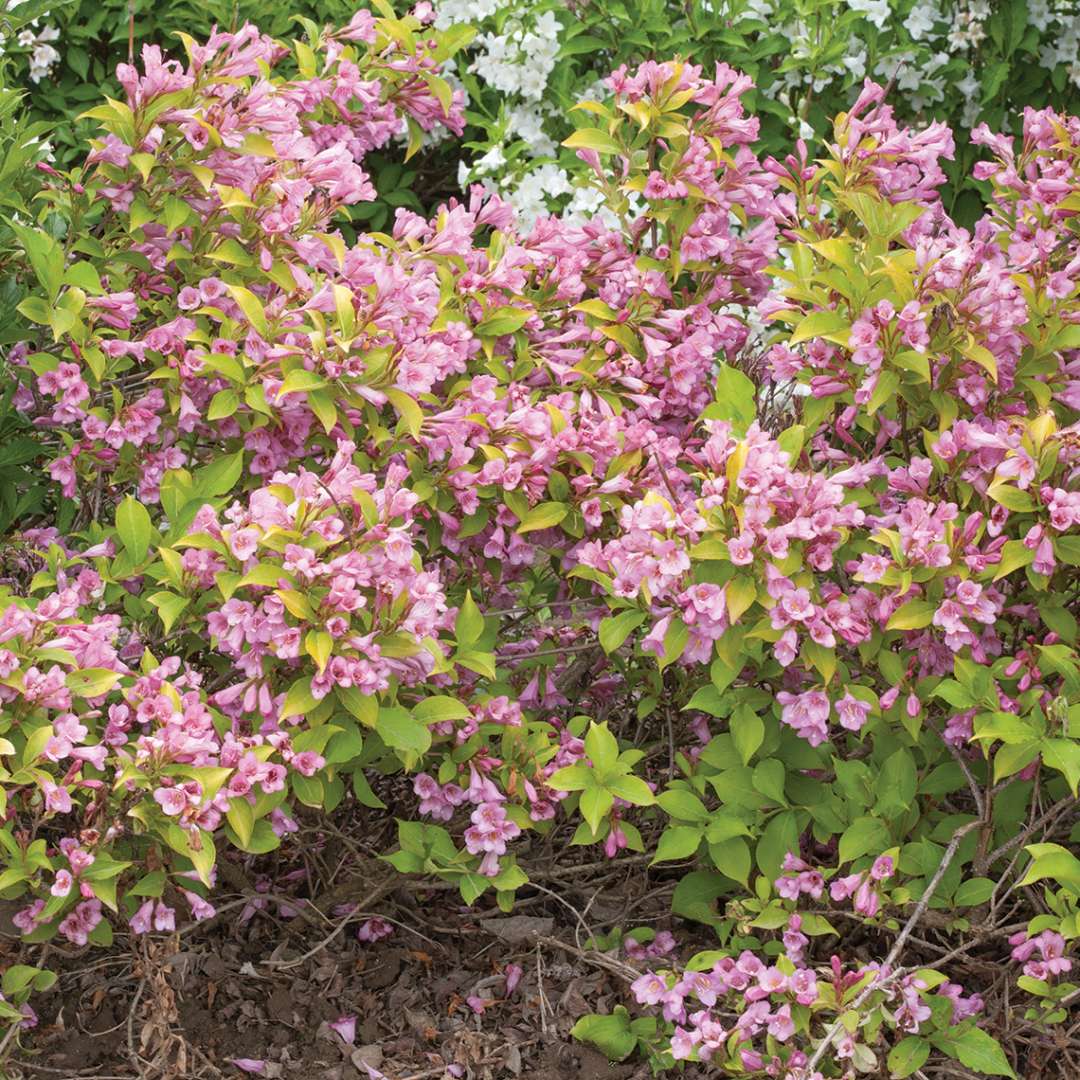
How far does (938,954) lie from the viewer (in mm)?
2900

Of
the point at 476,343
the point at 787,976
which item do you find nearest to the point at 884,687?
the point at 787,976

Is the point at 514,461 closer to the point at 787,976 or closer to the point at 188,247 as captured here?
the point at 188,247

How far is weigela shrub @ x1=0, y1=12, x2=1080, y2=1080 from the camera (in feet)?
7.90

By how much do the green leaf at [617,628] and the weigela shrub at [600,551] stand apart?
2 cm

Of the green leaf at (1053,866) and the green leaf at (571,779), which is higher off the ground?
the green leaf at (571,779)

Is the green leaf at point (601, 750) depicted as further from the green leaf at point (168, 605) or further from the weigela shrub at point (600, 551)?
the green leaf at point (168, 605)

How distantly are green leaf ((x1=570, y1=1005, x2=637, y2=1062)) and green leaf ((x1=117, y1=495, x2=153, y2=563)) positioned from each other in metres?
1.15

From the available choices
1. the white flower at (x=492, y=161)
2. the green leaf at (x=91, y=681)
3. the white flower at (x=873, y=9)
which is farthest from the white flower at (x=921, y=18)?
the green leaf at (x=91, y=681)

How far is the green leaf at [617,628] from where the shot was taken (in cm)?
256

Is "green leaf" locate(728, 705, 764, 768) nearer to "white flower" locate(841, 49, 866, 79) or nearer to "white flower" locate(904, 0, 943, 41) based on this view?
"white flower" locate(841, 49, 866, 79)

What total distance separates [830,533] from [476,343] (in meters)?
0.85

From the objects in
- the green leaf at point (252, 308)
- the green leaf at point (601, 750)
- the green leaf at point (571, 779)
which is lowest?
the green leaf at point (571, 779)

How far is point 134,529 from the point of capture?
2.71m

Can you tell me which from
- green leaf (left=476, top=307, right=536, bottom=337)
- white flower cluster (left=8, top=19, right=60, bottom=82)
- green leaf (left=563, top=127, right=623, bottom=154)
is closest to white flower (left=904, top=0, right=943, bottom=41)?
green leaf (left=563, top=127, right=623, bottom=154)
